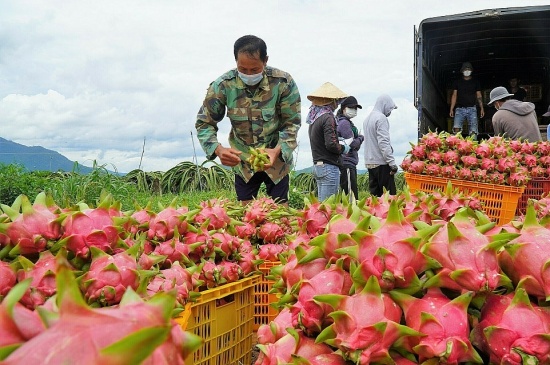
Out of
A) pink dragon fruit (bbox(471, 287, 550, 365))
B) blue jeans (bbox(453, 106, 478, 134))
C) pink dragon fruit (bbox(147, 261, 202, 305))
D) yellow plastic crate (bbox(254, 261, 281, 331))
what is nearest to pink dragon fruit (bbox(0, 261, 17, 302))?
pink dragon fruit (bbox(147, 261, 202, 305))

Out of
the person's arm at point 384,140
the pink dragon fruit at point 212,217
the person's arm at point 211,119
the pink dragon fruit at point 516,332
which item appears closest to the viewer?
the pink dragon fruit at point 516,332

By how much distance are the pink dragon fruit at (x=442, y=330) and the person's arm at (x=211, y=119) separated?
3.59 metres

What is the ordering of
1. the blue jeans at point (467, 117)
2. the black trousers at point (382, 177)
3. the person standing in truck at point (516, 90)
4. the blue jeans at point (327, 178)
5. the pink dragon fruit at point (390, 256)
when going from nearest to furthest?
the pink dragon fruit at point (390, 256)
the blue jeans at point (327, 178)
the black trousers at point (382, 177)
the blue jeans at point (467, 117)
the person standing in truck at point (516, 90)

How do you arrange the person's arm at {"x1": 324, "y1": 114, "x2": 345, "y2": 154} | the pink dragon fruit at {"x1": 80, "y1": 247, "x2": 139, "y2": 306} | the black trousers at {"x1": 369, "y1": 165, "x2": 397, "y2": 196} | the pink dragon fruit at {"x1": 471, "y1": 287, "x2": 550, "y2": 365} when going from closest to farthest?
the pink dragon fruit at {"x1": 471, "y1": 287, "x2": 550, "y2": 365}
the pink dragon fruit at {"x1": 80, "y1": 247, "x2": 139, "y2": 306}
the person's arm at {"x1": 324, "y1": 114, "x2": 345, "y2": 154}
the black trousers at {"x1": 369, "y1": 165, "x2": 397, "y2": 196}

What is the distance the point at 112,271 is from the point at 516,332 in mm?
975

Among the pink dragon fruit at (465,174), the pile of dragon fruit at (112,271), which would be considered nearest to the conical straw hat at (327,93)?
the pink dragon fruit at (465,174)

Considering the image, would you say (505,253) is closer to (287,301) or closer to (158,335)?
(287,301)

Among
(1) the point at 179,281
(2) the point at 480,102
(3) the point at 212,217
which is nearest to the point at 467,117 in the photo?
(2) the point at 480,102

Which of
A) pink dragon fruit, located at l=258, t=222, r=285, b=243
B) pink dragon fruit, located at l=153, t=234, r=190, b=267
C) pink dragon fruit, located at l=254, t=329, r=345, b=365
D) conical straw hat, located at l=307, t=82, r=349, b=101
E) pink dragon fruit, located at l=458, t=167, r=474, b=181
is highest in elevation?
conical straw hat, located at l=307, t=82, r=349, b=101

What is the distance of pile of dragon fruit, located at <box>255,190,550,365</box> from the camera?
42.3 inches

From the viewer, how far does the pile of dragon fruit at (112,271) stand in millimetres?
623

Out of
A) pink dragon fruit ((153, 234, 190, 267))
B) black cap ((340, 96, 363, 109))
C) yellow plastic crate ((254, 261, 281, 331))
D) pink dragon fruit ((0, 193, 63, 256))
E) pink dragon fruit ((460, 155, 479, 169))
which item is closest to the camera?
pink dragon fruit ((0, 193, 63, 256))

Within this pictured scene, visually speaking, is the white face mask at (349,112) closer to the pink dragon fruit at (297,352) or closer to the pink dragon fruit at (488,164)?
the pink dragon fruit at (488,164)

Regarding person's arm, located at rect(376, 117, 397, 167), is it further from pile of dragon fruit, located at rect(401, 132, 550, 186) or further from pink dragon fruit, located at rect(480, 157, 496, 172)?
pink dragon fruit, located at rect(480, 157, 496, 172)
